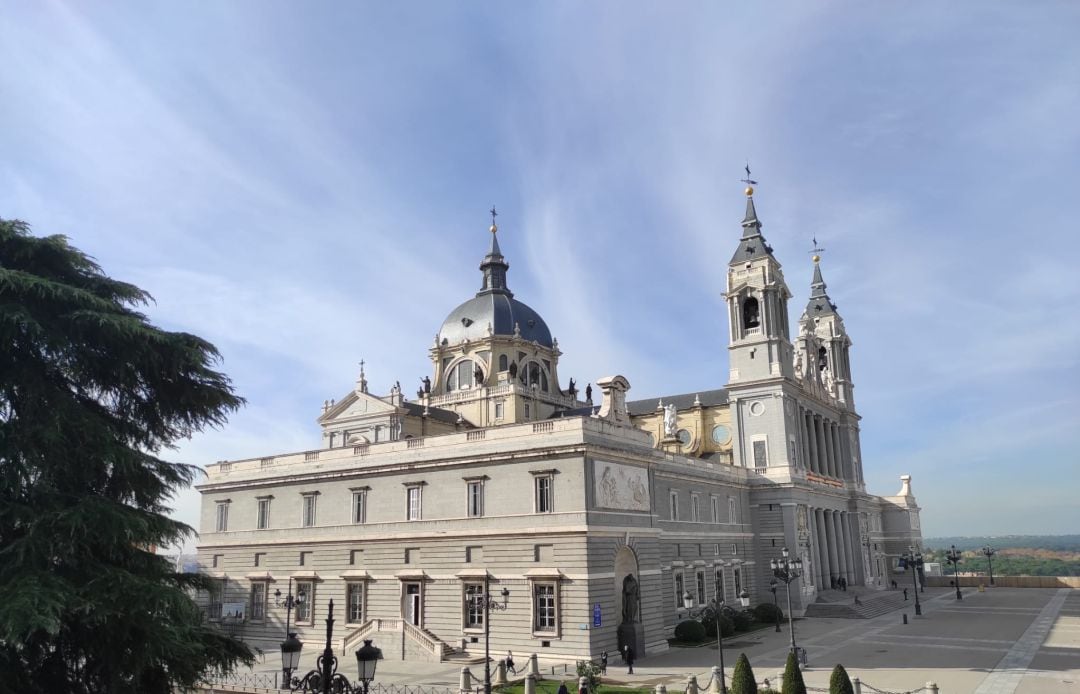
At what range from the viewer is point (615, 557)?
3819cm

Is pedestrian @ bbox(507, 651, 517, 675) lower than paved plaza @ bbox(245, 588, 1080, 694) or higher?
higher

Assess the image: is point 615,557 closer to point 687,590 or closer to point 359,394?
point 687,590

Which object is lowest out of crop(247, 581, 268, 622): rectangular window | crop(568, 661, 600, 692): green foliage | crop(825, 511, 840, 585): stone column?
crop(568, 661, 600, 692): green foliage

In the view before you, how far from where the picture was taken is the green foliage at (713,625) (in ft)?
143

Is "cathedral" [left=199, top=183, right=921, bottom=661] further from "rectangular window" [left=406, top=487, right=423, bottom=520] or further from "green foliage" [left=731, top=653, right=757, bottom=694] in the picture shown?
"green foliage" [left=731, top=653, right=757, bottom=694]

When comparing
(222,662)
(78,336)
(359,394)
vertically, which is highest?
(359,394)

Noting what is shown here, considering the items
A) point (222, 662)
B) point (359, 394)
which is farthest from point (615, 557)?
point (359, 394)

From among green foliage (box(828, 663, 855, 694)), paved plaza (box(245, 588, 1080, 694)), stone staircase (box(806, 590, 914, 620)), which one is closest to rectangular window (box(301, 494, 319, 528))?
paved plaza (box(245, 588, 1080, 694))

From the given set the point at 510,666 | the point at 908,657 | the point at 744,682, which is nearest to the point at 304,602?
the point at 510,666

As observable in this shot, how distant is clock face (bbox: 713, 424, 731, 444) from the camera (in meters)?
71.1

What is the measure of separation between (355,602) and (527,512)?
37.3 feet

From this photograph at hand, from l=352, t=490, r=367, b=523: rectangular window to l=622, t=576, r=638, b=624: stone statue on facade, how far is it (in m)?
13.9

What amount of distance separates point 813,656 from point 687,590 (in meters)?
9.18

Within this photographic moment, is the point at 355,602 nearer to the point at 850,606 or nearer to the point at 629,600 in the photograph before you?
the point at 629,600
